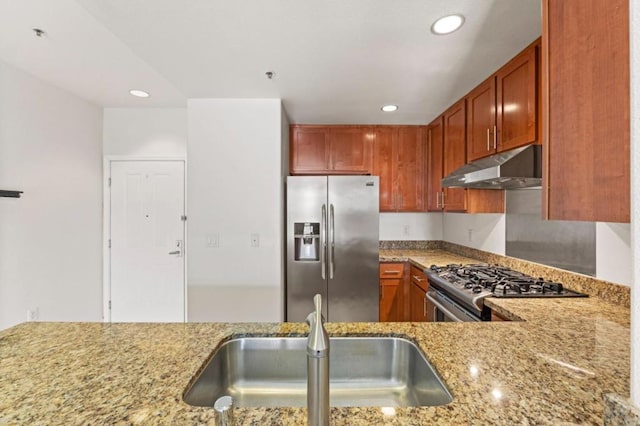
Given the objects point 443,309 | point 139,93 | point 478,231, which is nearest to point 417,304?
point 443,309

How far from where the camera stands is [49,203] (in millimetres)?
2674

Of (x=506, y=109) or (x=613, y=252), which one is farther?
(x=506, y=109)

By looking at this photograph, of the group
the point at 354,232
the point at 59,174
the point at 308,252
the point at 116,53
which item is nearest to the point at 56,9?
the point at 116,53

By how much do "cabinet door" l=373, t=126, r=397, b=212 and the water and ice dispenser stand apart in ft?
3.22

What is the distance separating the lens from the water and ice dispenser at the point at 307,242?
9.40 ft

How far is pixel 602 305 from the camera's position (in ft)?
5.00

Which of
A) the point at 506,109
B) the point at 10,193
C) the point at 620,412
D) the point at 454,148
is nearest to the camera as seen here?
the point at 620,412

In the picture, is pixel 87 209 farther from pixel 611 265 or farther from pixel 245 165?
pixel 611 265

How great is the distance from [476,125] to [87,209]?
12.5 feet

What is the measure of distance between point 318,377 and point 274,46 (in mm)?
1849

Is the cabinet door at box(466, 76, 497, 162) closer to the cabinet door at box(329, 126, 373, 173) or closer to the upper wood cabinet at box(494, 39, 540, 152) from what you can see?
the upper wood cabinet at box(494, 39, 540, 152)

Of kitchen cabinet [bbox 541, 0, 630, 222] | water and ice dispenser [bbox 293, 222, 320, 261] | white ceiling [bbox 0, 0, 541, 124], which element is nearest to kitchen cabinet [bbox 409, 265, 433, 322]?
water and ice dispenser [bbox 293, 222, 320, 261]

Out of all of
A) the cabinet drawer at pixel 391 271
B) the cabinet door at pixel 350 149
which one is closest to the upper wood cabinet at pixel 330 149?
the cabinet door at pixel 350 149

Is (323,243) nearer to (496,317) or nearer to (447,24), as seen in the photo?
(496,317)
